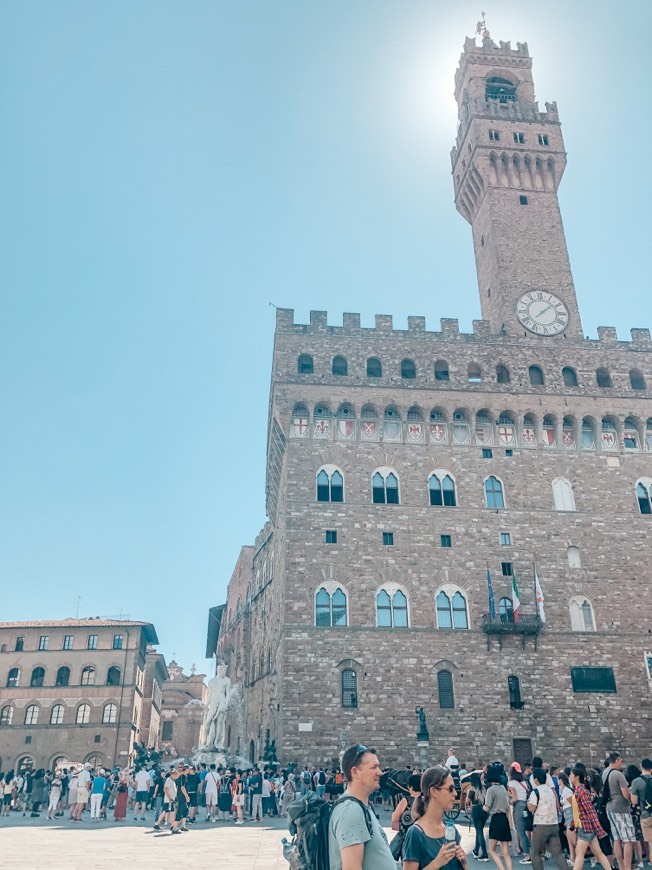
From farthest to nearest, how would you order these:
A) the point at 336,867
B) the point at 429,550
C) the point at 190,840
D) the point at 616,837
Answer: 1. the point at 429,550
2. the point at 190,840
3. the point at 616,837
4. the point at 336,867

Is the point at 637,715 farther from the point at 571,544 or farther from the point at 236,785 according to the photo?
the point at 236,785

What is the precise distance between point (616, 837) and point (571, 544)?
63.1 ft

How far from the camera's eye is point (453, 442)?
29703 millimetres

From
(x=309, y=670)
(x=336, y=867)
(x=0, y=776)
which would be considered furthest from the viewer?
(x=309, y=670)

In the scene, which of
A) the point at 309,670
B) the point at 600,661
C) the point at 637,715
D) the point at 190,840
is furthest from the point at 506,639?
the point at 190,840

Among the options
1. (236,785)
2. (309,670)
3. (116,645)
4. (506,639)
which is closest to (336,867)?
(236,785)

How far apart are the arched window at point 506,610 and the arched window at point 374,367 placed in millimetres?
10044

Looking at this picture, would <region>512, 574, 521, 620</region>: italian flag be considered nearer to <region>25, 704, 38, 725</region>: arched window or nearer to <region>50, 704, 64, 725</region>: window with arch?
<region>50, 704, 64, 725</region>: window with arch

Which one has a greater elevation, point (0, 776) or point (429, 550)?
point (429, 550)

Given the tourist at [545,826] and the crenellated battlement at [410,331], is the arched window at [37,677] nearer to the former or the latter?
the crenellated battlement at [410,331]

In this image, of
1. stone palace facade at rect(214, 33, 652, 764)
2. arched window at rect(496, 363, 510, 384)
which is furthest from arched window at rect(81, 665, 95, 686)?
arched window at rect(496, 363, 510, 384)

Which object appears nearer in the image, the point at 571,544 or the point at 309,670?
the point at 309,670

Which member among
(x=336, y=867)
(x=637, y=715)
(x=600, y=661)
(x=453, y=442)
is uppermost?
(x=453, y=442)

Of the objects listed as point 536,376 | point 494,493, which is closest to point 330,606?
point 494,493
